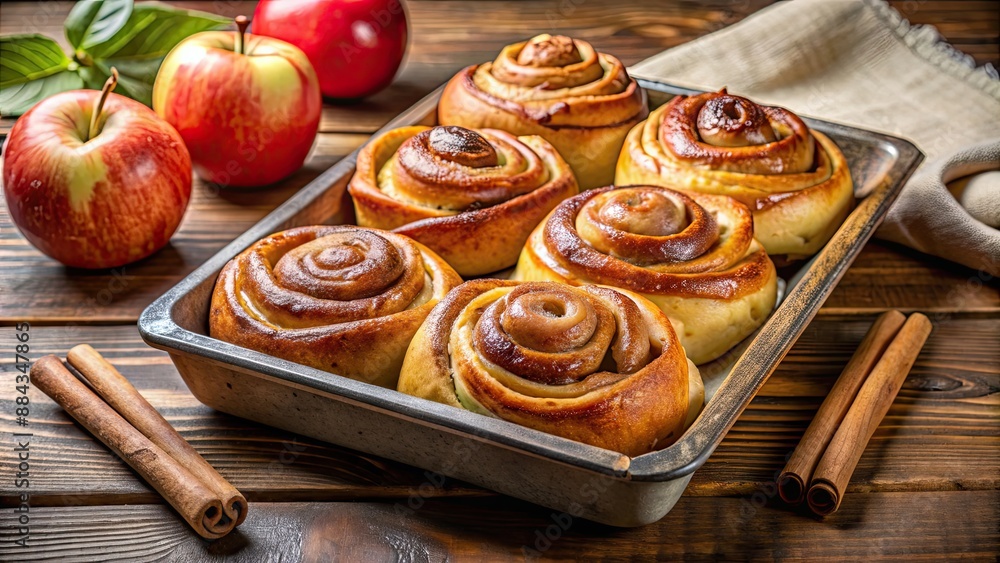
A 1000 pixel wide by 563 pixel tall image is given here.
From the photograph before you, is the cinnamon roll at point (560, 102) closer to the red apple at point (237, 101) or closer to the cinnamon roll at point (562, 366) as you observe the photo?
the red apple at point (237, 101)

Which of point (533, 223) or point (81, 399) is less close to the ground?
point (533, 223)

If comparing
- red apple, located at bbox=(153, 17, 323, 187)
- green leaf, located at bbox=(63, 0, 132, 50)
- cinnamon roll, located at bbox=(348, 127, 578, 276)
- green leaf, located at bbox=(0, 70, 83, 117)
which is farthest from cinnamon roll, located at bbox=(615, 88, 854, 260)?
green leaf, located at bbox=(0, 70, 83, 117)

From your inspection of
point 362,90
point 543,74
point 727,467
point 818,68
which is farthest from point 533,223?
point 818,68

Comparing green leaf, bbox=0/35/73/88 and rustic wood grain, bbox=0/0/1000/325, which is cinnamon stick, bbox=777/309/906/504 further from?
green leaf, bbox=0/35/73/88

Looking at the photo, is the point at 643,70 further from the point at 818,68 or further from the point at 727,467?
the point at 727,467

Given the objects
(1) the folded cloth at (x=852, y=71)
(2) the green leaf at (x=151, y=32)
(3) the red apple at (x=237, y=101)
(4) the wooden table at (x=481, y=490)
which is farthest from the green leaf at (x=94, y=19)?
(1) the folded cloth at (x=852, y=71)

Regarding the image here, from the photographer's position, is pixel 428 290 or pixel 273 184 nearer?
pixel 428 290
